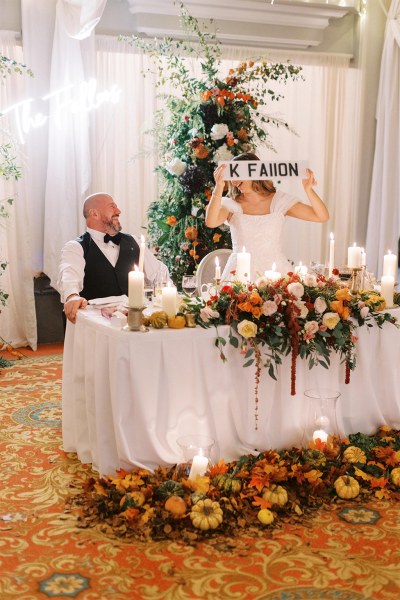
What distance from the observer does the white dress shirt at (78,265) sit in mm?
4179

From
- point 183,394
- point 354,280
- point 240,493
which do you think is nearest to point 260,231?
point 354,280

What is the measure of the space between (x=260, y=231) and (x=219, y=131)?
1490 millimetres

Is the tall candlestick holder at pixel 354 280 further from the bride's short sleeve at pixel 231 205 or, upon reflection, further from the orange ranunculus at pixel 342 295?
the bride's short sleeve at pixel 231 205

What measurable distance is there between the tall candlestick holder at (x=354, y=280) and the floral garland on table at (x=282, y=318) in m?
0.27

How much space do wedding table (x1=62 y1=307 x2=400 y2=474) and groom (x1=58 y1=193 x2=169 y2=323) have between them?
52cm

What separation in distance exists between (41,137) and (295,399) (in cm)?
405

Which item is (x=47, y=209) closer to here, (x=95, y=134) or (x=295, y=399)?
(x=95, y=134)

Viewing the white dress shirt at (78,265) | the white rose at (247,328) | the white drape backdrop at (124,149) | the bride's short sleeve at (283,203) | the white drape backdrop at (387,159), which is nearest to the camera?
the white rose at (247,328)

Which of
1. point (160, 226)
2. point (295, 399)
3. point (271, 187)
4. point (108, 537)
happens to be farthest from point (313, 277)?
point (160, 226)

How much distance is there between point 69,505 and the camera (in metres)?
3.38

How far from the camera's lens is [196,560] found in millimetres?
2875

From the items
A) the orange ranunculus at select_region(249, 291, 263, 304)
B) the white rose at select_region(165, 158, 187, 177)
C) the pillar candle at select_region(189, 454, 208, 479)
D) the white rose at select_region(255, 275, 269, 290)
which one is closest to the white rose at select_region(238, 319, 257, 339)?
the orange ranunculus at select_region(249, 291, 263, 304)

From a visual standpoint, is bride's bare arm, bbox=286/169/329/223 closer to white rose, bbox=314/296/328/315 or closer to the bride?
the bride

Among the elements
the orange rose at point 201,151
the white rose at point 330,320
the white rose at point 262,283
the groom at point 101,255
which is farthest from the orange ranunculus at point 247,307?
the orange rose at point 201,151
